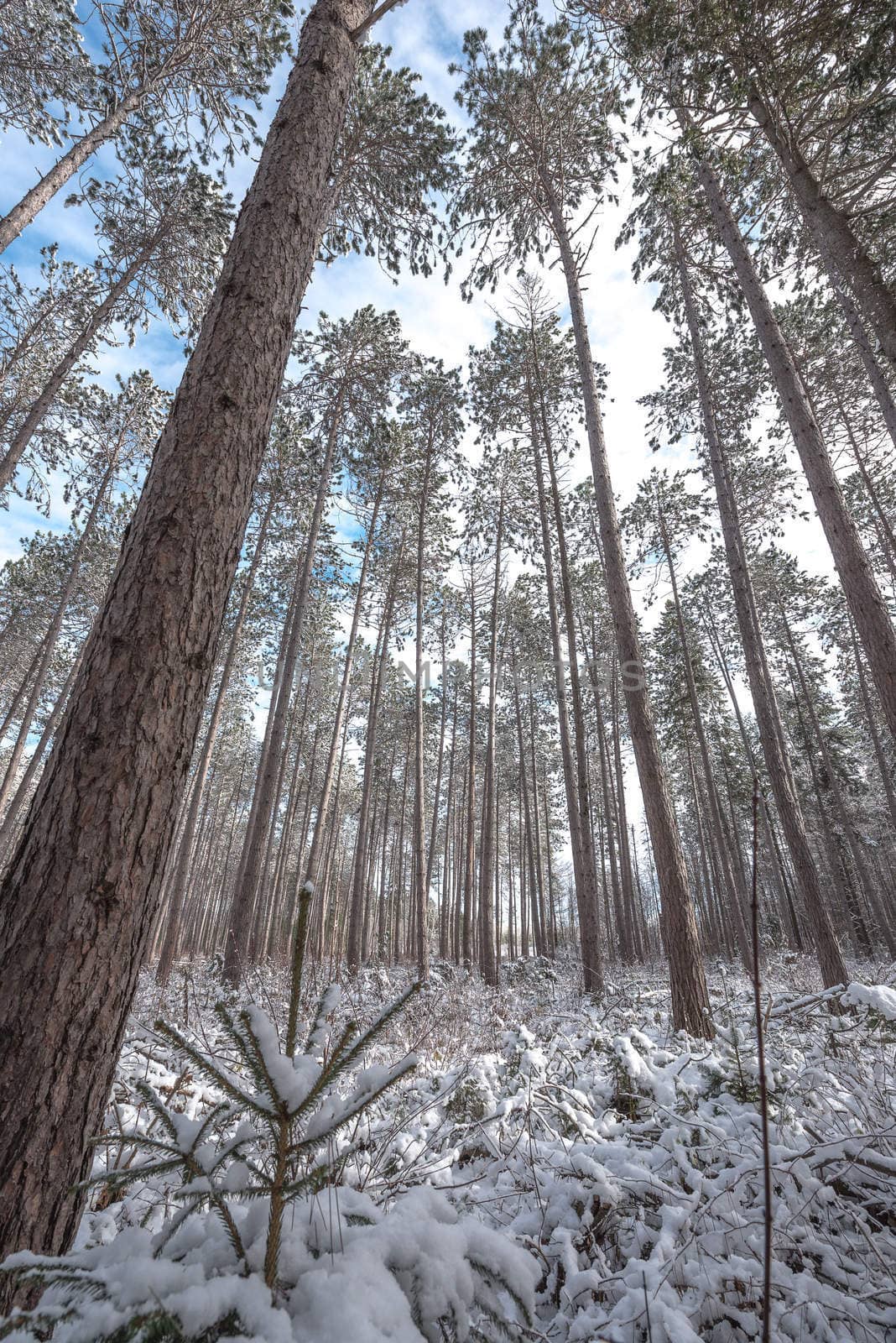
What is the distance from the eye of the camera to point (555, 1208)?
2076 mm

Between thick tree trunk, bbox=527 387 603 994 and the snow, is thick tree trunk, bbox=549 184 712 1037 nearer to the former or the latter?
the snow

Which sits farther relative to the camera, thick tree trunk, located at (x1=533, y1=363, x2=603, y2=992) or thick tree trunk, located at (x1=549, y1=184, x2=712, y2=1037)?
thick tree trunk, located at (x1=533, y1=363, x2=603, y2=992)

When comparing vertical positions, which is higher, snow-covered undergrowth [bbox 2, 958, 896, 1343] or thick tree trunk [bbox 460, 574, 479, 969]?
thick tree trunk [bbox 460, 574, 479, 969]

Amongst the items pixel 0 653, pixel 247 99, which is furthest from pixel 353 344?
pixel 0 653

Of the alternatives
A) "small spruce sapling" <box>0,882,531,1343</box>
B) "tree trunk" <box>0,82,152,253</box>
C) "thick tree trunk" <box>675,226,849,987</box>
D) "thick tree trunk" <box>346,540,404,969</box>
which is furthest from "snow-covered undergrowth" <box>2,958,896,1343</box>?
"tree trunk" <box>0,82,152,253</box>

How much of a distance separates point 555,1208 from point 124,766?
2.27 m

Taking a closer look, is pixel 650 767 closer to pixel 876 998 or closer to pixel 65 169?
pixel 876 998

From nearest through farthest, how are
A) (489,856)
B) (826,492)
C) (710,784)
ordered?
(826,492) < (489,856) < (710,784)

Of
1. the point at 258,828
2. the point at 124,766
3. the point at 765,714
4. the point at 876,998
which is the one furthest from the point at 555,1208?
the point at 258,828

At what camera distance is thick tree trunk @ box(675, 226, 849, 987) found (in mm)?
7469

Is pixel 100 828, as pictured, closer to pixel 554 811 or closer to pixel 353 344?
pixel 353 344

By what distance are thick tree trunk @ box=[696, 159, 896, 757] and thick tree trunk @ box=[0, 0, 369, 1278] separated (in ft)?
19.6

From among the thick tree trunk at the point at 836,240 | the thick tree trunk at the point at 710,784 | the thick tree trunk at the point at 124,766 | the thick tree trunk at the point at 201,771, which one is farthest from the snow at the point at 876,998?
the thick tree trunk at the point at 710,784

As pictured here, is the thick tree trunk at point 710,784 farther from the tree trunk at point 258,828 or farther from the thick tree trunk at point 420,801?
the tree trunk at point 258,828
